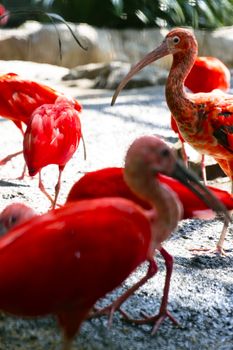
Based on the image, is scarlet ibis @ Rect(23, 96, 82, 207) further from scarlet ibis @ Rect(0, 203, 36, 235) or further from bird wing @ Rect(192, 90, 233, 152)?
scarlet ibis @ Rect(0, 203, 36, 235)

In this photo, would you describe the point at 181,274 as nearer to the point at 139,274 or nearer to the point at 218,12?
the point at 139,274

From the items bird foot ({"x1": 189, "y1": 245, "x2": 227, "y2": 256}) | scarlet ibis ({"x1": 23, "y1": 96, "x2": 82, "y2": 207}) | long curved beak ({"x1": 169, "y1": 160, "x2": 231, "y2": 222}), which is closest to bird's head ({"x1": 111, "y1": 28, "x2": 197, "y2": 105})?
scarlet ibis ({"x1": 23, "y1": 96, "x2": 82, "y2": 207})

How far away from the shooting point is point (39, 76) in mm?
10492

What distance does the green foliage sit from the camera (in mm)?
13727

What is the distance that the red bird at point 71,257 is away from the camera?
2.09m

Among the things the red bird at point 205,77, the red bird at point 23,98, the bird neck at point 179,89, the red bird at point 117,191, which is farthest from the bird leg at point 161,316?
the red bird at point 205,77

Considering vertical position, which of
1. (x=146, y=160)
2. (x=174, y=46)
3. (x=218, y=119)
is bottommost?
(x=218, y=119)

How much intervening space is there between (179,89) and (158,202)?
190 centimetres

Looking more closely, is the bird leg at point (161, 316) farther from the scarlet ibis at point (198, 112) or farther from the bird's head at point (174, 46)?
the bird's head at point (174, 46)

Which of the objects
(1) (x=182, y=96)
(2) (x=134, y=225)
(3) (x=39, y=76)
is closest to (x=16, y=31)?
(3) (x=39, y=76)

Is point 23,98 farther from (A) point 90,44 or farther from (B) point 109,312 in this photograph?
(A) point 90,44

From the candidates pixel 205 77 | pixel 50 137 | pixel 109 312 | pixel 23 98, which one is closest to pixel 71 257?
pixel 109 312

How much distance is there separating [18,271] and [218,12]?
13.3 meters

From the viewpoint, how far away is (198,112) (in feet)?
13.2
